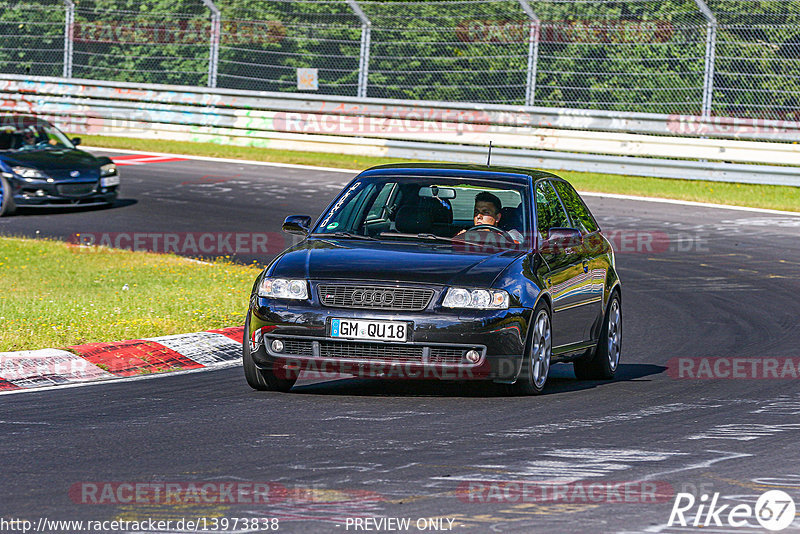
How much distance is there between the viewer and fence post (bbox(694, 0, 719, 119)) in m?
23.5

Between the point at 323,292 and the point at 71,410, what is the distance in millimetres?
1616

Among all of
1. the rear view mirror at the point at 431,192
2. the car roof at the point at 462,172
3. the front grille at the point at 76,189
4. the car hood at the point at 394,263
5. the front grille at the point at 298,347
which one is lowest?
the front grille at the point at 76,189

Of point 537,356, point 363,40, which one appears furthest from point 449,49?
point 537,356

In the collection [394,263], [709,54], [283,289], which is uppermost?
[709,54]

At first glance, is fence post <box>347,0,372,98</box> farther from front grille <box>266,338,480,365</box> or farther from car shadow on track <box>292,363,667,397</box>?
front grille <box>266,338,480,365</box>

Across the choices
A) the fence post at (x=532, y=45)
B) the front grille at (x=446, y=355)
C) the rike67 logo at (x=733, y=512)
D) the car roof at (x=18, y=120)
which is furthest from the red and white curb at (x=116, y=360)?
the fence post at (x=532, y=45)

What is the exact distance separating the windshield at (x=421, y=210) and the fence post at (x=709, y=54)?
14575 mm

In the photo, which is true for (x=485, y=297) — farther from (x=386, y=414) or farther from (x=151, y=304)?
(x=151, y=304)

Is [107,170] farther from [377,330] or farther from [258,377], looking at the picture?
[377,330]

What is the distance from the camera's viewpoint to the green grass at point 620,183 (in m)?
22.5

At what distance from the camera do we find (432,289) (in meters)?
8.46

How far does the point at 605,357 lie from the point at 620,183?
1447 cm

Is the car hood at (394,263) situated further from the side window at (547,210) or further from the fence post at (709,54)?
the fence post at (709,54)

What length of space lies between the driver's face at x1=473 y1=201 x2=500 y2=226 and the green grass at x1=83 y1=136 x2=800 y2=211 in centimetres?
1303
